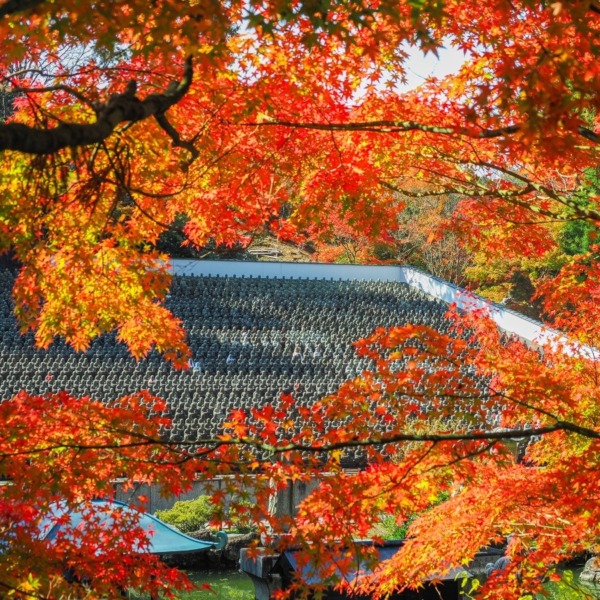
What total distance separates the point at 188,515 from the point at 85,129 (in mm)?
10978

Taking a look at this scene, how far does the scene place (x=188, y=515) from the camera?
13258 mm

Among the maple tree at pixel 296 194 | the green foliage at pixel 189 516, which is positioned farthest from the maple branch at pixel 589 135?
the green foliage at pixel 189 516

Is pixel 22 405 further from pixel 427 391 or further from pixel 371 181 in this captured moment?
pixel 371 181

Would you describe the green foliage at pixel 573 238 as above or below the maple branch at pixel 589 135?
above

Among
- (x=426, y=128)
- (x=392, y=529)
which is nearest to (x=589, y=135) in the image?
(x=426, y=128)

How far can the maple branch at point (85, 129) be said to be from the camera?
9.22 feet

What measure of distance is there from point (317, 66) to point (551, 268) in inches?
935

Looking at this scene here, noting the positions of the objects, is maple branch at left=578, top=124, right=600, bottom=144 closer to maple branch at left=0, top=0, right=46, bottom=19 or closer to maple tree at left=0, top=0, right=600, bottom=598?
maple tree at left=0, top=0, right=600, bottom=598

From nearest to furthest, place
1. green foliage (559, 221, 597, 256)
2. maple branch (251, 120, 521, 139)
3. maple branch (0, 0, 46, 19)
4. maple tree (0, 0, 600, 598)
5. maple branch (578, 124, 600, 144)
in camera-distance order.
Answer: maple branch (0, 0, 46, 19)
maple tree (0, 0, 600, 598)
maple branch (251, 120, 521, 139)
maple branch (578, 124, 600, 144)
green foliage (559, 221, 597, 256)

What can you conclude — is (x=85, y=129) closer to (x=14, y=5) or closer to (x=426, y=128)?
(x=14, y=5)

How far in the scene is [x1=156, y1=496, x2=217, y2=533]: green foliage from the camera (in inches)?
517

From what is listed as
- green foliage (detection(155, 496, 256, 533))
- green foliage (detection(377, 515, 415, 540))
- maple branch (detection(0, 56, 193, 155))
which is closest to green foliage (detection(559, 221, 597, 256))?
green foliage (detection(377, 515, 415, 540))

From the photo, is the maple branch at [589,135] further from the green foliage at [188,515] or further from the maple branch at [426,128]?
the green foliage at [188,515]

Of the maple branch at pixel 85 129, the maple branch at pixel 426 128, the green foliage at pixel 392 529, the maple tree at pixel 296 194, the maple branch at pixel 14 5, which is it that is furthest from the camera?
the green foliage at pixel 392 529
